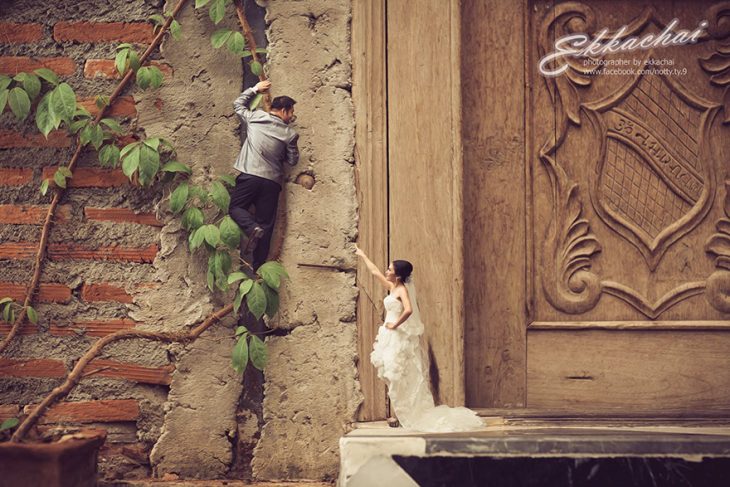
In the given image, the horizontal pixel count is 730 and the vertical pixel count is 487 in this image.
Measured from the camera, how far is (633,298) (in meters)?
3.34

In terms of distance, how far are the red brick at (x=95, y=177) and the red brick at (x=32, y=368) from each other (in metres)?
0.70

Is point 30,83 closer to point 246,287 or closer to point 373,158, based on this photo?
point 246,287

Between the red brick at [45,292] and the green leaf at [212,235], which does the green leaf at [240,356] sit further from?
the red brick at [45,292]

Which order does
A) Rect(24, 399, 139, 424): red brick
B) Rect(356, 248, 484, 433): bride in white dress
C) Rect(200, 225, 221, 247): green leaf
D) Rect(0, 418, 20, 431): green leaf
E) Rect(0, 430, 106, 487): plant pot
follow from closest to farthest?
Rect(0, 430, 106, 487): plant pot
Rect(356, 248, 484, 433): bride in white dress
Rect(0, 418, 20, 431): green leaf
Rect(200, 225, 221, 247): green leaf
Rect(24, 399, 139, 424): red brick

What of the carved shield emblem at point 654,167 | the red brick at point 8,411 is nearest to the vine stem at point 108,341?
the red brick at point 8,411

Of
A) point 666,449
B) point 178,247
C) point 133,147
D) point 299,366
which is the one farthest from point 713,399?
point 133,147

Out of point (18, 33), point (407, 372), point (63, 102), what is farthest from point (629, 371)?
point (18, 33)

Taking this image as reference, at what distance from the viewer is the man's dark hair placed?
3.24 meters

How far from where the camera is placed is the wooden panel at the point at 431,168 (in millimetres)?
3252

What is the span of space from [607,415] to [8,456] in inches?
86.9

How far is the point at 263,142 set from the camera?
3.25m

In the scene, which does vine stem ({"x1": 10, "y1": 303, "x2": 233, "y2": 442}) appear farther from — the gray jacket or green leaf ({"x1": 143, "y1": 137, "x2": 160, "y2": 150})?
green leaf ({"x1": 143, "y1": 137, "x2": 160, "y2": 150})

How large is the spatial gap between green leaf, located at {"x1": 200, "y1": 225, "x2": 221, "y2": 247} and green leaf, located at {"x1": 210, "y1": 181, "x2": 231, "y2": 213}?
9 centimetres


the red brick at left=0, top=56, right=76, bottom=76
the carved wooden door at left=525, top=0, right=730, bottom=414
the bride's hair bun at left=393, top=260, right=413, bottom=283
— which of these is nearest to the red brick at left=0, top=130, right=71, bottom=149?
the red brick at left=0, top=56, right=76, bottom=76
